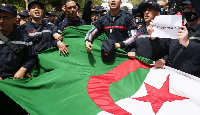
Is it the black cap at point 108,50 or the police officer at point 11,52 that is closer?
the police officer at point 11,52

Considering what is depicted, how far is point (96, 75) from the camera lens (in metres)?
3.32

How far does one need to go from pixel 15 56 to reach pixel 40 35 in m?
1.07

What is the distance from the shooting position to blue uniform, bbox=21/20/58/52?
4.04 m

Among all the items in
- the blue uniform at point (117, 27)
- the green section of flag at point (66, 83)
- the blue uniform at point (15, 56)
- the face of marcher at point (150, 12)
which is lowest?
the green section of flag at point (66, 83)

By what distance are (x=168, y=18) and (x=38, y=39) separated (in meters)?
2.71

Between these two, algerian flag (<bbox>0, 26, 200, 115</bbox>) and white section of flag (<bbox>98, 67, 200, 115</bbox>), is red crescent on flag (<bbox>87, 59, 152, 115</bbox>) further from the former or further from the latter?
white section of flag (<bbox>98, 67, 200, 115</bbox>)

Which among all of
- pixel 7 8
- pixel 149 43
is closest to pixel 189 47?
pixel 149 43

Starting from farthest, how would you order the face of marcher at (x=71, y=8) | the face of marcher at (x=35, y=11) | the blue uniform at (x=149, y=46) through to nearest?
the face of marcher at (x=71, y=8)
the face of marcher at (x=35, y=11)
the blue uniform at (x=149, y=46)

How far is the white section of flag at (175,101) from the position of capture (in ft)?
7.75

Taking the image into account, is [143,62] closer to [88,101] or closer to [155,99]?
[155,99]

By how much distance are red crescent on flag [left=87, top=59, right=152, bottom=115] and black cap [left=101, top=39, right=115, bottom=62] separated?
22cm

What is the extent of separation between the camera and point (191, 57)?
8.30 feet

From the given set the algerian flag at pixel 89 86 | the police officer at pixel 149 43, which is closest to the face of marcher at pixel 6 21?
the algerian flag at pixel 89 86

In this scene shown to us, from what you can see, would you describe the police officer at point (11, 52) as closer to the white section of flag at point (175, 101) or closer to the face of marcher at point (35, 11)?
the face of marcher at point (35, 11)
